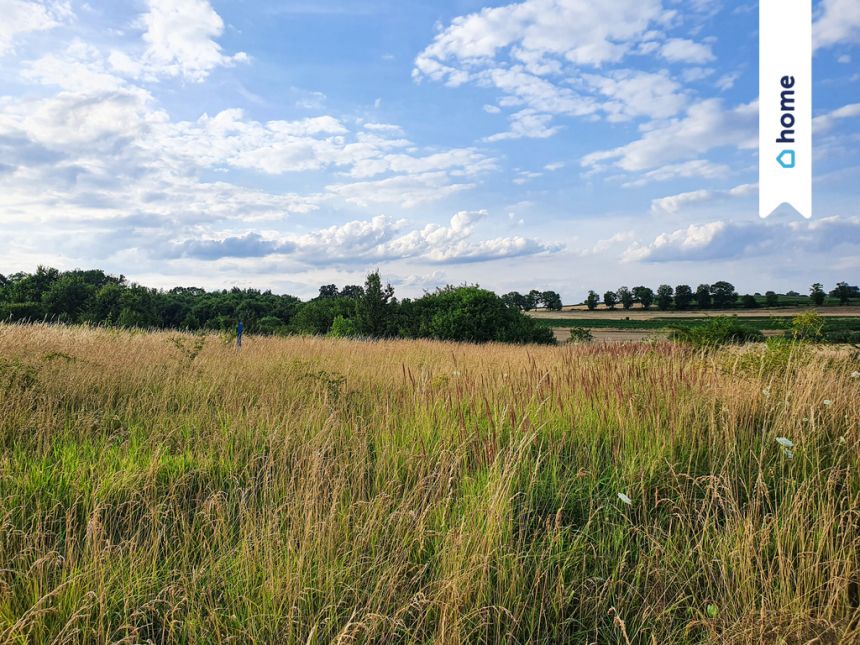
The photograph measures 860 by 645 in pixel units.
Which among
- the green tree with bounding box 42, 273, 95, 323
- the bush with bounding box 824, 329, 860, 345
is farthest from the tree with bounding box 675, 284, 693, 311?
the green tree with bounding box 42, 273, 95, 323

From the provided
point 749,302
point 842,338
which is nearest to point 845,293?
point 749,302

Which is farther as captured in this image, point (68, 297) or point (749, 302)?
point (749, 302)

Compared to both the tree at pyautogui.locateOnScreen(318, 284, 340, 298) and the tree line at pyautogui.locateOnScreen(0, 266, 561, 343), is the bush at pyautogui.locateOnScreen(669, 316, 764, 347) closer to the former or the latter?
the tree line at pyautogui.locateOnScreen(0, 266, 561, 343)

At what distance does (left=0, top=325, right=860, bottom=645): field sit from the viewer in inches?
97.7

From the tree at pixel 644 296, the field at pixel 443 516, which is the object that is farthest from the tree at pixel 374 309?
the tree at pixel 644 296

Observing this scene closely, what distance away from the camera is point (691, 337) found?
12.9 meters

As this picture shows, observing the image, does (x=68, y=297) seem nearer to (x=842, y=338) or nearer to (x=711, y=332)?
(x=711, y=332)

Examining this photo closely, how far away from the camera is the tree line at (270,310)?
2375 centimetres

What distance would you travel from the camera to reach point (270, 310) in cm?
4969

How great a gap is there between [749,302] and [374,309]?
179 ft

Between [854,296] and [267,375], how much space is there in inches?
2935

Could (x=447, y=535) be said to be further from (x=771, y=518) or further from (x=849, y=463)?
(x=849, y=463)

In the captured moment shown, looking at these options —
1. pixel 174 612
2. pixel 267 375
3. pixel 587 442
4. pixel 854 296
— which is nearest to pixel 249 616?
pixel 174 612

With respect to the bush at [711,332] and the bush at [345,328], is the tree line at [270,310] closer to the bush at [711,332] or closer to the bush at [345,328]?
the bush at [345,328]
